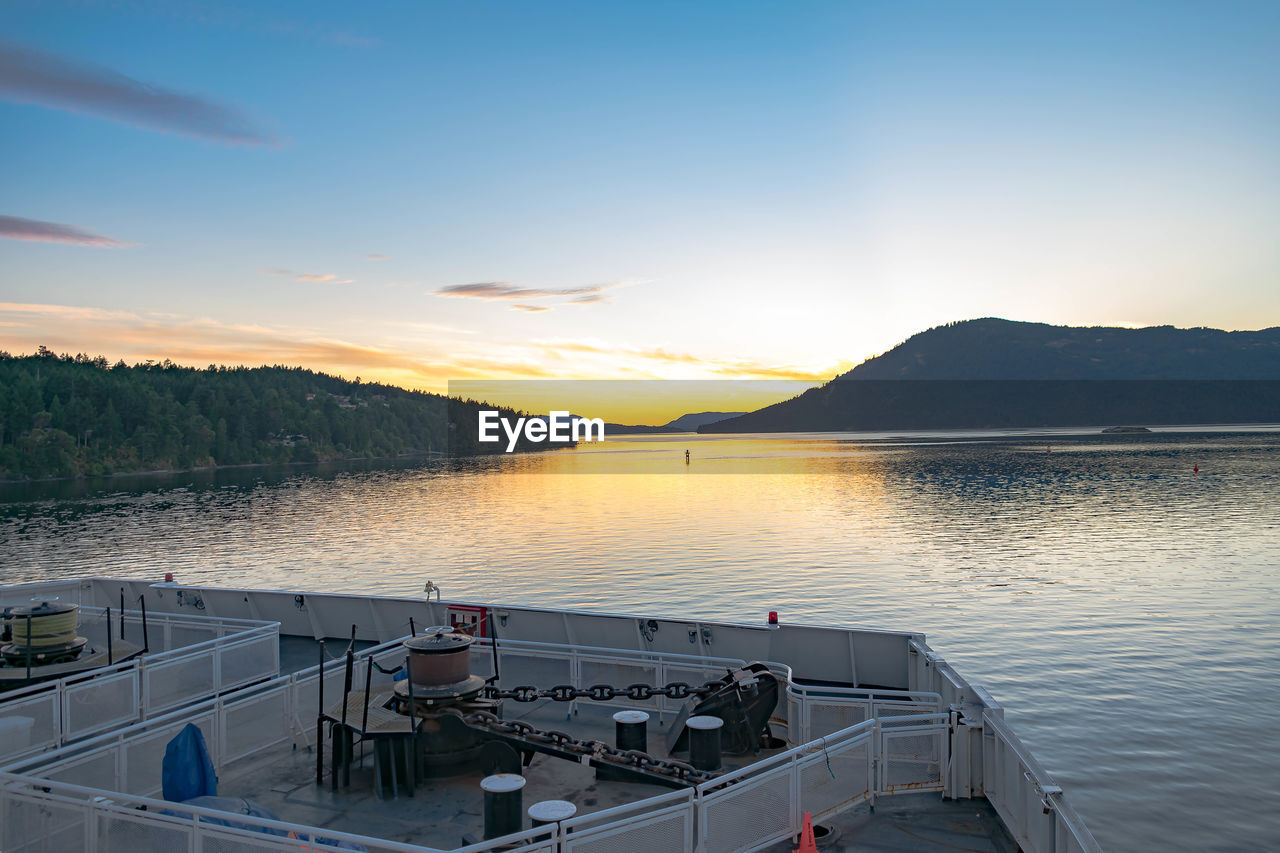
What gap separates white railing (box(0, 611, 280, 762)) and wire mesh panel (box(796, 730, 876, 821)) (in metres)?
11.3

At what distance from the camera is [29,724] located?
1289cm

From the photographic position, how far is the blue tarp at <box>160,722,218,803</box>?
34.8ft

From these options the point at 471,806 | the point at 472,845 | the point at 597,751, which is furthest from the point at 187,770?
the point at 597,751

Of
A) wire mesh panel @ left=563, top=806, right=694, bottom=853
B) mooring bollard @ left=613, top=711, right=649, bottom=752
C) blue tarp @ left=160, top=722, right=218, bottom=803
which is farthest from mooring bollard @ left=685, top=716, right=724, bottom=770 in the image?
blue tarp @ left=160, top=722, right=218, bottom=803

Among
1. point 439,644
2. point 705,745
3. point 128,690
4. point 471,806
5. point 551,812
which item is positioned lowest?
point 471,806

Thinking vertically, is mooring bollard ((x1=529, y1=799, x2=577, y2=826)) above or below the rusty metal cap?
below

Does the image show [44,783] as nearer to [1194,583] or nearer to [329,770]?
[329,770]

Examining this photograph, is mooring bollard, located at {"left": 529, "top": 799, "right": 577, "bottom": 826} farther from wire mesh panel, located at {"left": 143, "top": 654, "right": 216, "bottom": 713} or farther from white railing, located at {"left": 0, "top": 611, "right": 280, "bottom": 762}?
wire mesh panel, located at {"left": 143, "top": 654, "right": 216, "bottom": 713}

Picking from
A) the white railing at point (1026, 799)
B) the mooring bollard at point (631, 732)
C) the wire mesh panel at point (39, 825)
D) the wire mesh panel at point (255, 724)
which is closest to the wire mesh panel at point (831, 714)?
the white railing at point (1026, 799)

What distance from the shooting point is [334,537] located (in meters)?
80.0

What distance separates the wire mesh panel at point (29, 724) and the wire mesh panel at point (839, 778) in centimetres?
1160

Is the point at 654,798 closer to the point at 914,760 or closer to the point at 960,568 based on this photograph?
the point at 914,760

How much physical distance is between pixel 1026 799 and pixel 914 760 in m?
2.25

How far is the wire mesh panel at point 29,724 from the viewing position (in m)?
Answer: 12.6
